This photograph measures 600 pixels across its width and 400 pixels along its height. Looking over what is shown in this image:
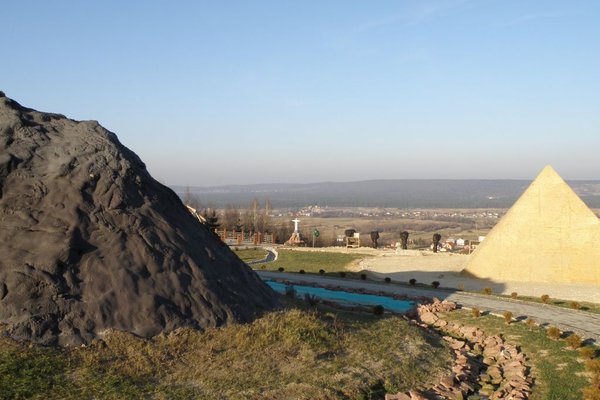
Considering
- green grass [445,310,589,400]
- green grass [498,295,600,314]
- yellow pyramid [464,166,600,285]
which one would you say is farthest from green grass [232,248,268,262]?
green grass [445,310,589,400]

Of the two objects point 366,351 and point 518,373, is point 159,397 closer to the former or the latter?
point 366,351

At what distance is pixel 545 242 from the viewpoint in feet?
95.2

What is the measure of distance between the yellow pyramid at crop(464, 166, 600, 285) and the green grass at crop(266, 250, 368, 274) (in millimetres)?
7929

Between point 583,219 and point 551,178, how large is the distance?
2602mm

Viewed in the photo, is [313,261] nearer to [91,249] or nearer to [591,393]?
[91,249]

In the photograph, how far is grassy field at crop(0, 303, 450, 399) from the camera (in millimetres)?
10016

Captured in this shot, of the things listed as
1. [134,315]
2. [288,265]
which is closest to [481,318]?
[134,315]

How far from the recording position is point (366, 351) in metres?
13.3

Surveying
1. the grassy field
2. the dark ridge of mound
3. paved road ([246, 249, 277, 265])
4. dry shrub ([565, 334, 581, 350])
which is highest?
the dark ridge of mound

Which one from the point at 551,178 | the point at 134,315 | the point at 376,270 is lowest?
the point at 376,270

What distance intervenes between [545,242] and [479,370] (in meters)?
17.2

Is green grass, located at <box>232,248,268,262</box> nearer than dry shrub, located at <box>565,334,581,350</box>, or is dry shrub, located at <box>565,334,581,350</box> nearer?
dry shrub, located at <box>565,334,581,350</box>

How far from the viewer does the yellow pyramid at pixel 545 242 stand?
28.1 metres

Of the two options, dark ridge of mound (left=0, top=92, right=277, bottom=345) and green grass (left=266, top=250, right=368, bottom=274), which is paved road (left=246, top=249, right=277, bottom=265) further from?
dark ridge of mound (left=0, top=92, right=277, bottom=345)
